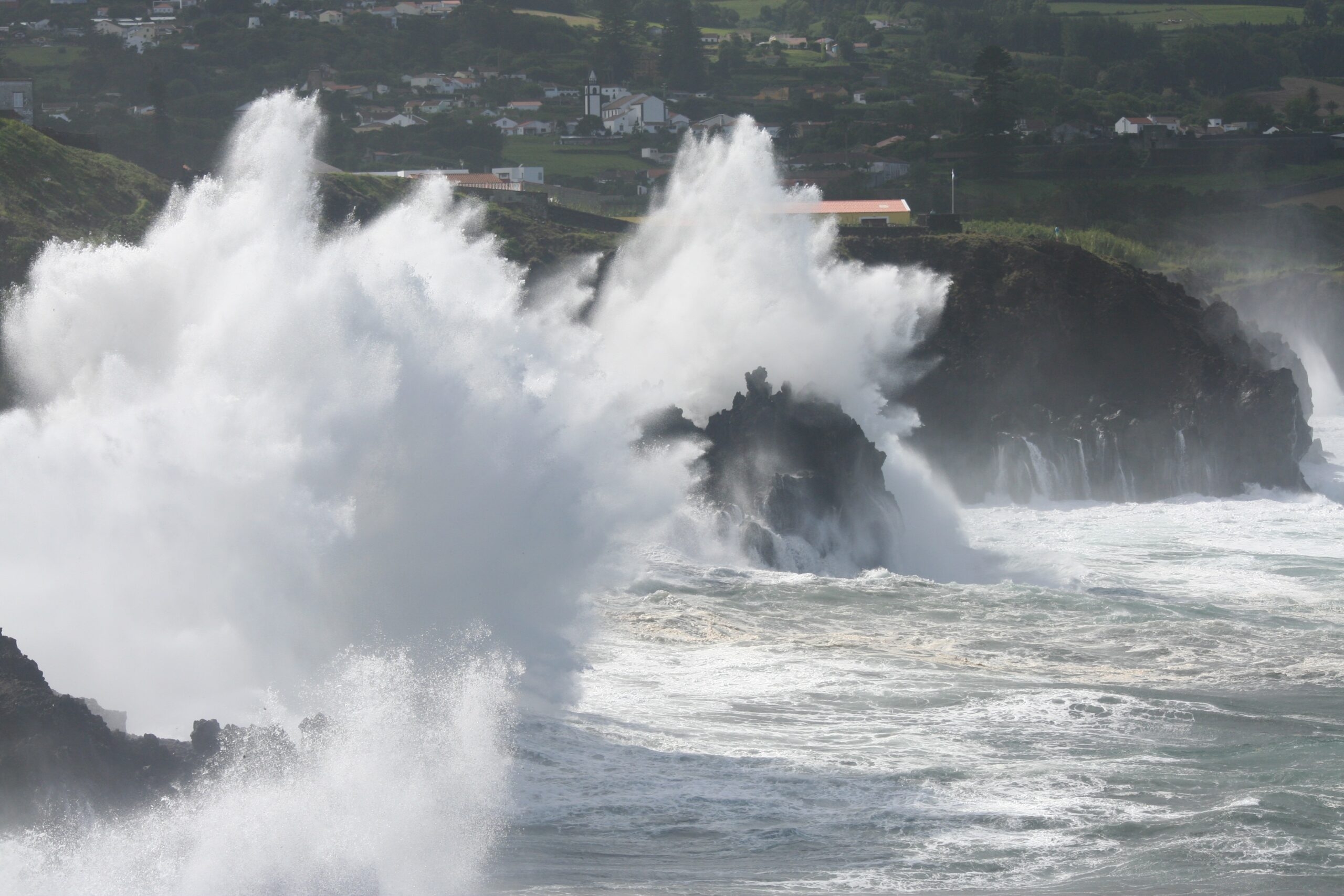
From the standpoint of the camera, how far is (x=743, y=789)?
15.9 metres

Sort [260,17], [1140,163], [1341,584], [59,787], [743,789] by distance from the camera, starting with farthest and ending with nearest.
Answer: [260,17] < [1140,163] < [1341,584] < [743,789] < [59,787]

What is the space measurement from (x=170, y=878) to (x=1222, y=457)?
3101 centimetres

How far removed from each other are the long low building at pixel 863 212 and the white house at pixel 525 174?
56.4 ft

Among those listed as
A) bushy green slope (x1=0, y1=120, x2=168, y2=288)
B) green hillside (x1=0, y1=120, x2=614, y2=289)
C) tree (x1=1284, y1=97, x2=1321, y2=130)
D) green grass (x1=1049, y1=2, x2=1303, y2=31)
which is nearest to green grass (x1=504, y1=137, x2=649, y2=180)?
green hillside (x1=0, y1=120, x2=614, y2=289)

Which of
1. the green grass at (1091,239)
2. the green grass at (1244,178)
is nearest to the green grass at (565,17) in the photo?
the green grass at (1244,178)

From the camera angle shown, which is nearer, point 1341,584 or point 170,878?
point 170,878

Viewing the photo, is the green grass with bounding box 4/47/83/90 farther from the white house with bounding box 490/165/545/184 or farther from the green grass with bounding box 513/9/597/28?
the green grass with bounding box 513/9/597/28

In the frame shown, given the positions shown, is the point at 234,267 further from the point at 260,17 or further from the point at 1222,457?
the point at 260,17

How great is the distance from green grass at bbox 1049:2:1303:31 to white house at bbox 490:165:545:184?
7112 cm

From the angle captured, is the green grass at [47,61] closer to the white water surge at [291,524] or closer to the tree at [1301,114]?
the tree at [1301,114]

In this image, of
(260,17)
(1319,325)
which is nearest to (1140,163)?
(1319,325)

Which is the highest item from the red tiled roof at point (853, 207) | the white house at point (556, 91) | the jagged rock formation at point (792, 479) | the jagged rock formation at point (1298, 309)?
the white house at point (556, 91)

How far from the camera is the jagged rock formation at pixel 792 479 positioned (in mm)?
28797

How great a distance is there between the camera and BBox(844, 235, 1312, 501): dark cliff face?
38188 millimetres
